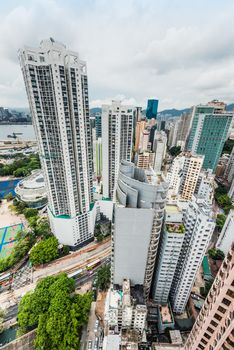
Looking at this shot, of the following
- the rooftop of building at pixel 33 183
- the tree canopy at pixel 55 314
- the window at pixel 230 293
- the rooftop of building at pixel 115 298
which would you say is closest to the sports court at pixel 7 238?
the rooftop of building at pixel 33 183

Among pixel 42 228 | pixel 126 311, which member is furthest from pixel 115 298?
pixel 42 228

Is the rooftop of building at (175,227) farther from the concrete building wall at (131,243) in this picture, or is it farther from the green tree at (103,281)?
the green tree at (103,281)

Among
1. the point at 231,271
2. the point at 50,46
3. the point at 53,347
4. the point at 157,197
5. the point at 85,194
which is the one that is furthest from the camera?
the point at 85,194

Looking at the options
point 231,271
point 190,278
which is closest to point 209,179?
point 190,278

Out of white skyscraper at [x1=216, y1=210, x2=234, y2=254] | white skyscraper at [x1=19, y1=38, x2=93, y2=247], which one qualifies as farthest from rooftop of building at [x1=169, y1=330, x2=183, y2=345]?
white skyscraper at [x1=19, y1=38, x2=93, y2=247]

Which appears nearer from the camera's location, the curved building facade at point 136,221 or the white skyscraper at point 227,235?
the curved building facade at point 136,221

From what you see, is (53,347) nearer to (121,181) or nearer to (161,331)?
(161,331)

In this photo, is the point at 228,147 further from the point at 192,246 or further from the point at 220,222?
Answer: the point at 192,246
